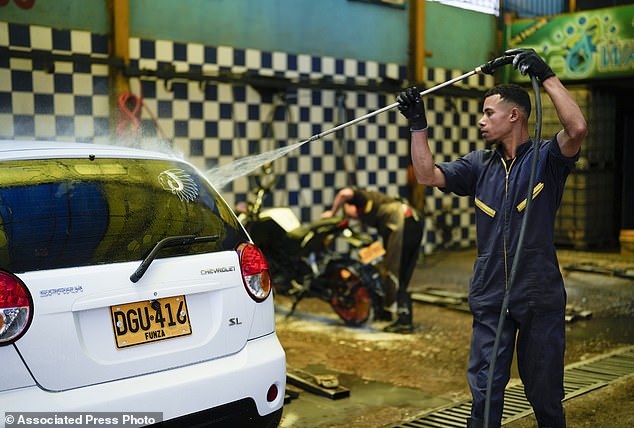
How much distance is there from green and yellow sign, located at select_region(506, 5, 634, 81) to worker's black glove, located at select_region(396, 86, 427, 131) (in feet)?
27.7

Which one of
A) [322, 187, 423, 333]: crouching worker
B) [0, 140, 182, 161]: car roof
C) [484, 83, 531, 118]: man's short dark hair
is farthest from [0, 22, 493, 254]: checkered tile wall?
[484, 83, 531, 118]: man's short dark hair

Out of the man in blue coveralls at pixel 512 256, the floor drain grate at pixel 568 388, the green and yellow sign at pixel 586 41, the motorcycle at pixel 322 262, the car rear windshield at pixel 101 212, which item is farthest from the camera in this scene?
the green and yellow sign at pixel 586 41

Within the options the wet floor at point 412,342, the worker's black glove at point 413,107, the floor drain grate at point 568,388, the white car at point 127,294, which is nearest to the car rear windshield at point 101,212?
the white car at point 127,294

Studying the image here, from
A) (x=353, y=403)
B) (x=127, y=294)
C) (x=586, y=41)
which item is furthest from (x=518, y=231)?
(x=586, y=41)

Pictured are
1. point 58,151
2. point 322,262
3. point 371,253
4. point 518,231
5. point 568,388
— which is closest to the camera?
point 58,151

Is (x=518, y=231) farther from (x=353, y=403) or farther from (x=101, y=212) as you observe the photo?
(x=353, y=403)

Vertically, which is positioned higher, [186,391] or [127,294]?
[127,294]

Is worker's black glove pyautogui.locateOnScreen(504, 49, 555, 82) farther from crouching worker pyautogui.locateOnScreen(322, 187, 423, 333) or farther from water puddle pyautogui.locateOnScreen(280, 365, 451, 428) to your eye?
crouching worker pyautogui.locateOnScreen(322, 187, 423, 333)

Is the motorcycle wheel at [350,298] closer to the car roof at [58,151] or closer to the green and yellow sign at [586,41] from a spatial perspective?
the car roof at [58,151]

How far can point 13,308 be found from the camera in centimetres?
257

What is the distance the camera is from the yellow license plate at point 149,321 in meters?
2.81

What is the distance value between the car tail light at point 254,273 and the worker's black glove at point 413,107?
0.90 m

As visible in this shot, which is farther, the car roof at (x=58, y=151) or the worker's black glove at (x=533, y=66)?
the worker's black glove at (x=533, y=66)

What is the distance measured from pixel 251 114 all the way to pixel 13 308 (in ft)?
22.1
